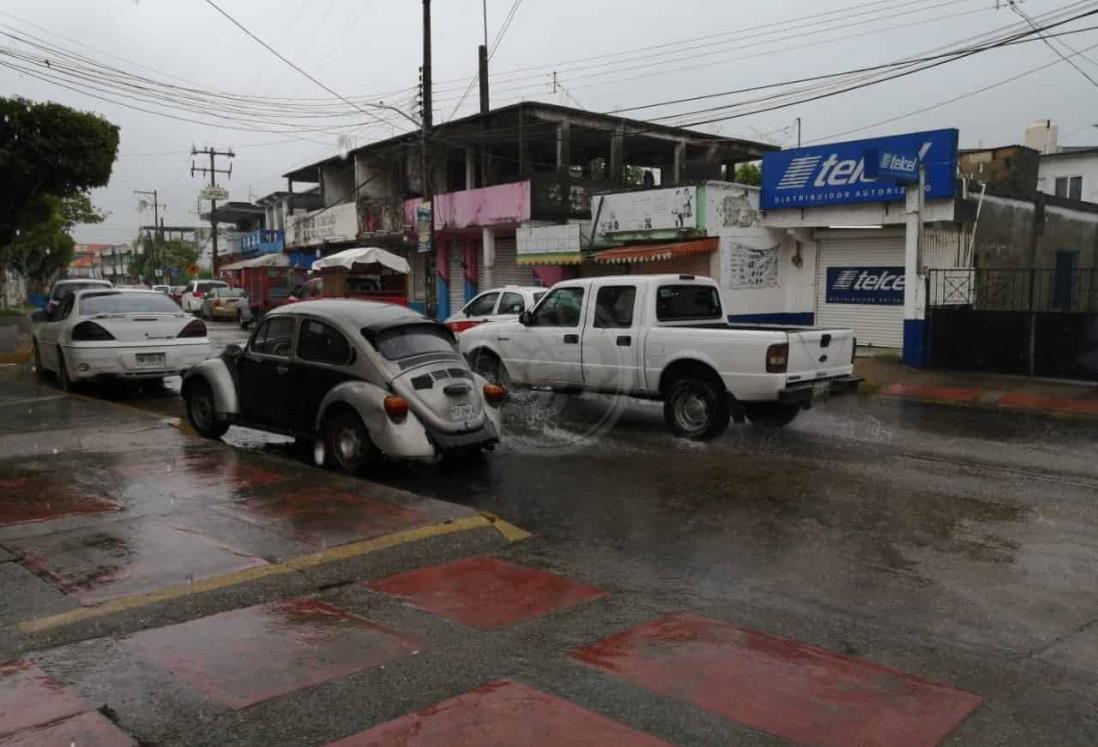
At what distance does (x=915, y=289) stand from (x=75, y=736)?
54.9 ft

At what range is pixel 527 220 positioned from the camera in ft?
83.5

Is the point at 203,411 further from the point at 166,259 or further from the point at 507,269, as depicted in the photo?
→ the point at 166,259

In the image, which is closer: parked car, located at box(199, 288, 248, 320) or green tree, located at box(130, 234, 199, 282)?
parked car, located at box(199, 288, 248, 320)

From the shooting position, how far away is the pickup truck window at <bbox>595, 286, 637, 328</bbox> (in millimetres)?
11148

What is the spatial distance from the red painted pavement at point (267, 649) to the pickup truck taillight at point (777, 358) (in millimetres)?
5982

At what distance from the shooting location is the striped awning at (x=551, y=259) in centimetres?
2389

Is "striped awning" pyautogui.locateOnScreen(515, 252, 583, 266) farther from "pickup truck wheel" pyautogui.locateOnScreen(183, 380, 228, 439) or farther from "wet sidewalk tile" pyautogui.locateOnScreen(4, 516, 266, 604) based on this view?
"wet sidewalk tile" pyautogui.locateOnScreen(4, 516, 266, 604)

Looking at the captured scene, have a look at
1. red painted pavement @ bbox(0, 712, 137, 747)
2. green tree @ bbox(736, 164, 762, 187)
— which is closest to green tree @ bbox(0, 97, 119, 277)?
red painted pavement @ bbox(0, 712, 137, 747)

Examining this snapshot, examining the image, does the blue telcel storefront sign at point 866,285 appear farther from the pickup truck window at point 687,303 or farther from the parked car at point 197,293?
the parked car at point 197,293

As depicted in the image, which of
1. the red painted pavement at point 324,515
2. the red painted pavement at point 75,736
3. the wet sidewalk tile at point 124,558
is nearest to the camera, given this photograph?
the red painted pavement at point 75,736

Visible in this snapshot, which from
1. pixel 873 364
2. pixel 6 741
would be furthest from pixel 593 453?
pixel 873 364

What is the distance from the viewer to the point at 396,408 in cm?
770

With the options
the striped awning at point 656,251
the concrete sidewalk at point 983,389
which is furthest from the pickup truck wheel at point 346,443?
the striped awning at point 656,251

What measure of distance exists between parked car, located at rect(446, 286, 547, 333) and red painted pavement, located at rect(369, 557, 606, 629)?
31.8 ft
